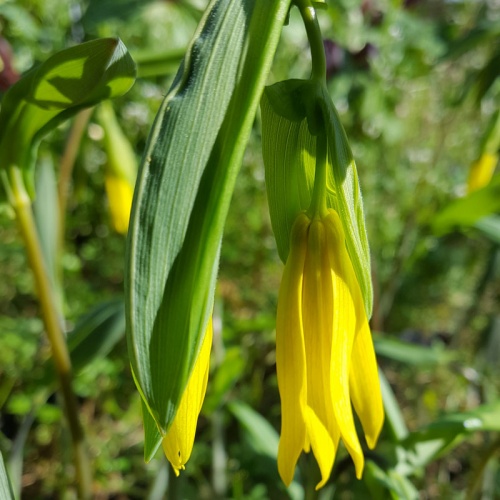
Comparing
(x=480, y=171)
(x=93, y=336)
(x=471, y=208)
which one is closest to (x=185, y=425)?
(x=93, y=336)

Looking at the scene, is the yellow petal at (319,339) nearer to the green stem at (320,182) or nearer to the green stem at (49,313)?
the green stem at (320,182)

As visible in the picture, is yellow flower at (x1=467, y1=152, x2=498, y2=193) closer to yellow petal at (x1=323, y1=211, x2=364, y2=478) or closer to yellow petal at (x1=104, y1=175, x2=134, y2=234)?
yellow petal at (x1=104, y1=175, x2=134, y2=234)

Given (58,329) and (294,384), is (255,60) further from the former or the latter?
(58,329)

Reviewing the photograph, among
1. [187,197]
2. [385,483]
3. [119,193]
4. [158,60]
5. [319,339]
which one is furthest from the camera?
[119,193]

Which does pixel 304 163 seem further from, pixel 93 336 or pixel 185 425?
pixel 93 336

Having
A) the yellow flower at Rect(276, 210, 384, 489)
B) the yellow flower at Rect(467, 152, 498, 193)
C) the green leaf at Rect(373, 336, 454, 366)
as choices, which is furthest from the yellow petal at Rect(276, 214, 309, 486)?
the yellow flower at Rect(467, 152, 498, 193)

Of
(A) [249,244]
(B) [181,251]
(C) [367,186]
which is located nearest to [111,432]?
(A) [249,244]
